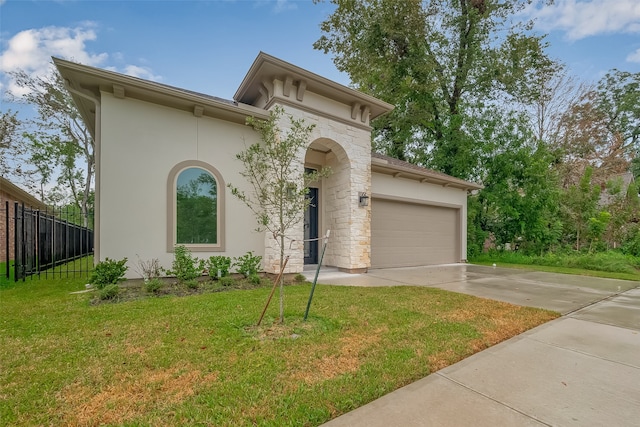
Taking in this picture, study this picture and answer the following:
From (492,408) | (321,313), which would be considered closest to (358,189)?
(321,313)

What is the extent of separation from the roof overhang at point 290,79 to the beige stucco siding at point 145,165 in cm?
148

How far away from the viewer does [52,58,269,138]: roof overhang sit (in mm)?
5445

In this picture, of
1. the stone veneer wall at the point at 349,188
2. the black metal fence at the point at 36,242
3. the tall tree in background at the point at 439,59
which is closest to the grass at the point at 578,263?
the tall tree in background at the point at 439,59

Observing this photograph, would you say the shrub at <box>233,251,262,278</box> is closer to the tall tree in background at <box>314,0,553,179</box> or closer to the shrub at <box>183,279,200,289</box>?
the shrub at <box>183,279,200,289</box>

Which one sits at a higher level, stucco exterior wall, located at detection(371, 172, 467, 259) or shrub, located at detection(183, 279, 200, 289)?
stucco exterior wall, located at detection(371, 172, 467, 259)

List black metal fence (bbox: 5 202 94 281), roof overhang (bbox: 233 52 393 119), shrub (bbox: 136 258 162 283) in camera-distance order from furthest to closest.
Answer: black metal fence (bbox: 5 202 94 281), roof overhang (bbox: 233 52 393 119), shrub (bbox: 136 258 162 283)

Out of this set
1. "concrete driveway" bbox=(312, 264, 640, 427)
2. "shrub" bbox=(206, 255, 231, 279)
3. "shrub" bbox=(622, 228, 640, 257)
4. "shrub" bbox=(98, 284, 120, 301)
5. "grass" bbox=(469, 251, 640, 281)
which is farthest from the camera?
A: "shrub" bbox=(622, 228, 640, 257)

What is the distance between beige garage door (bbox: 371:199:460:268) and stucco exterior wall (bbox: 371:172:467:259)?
235 millimetres

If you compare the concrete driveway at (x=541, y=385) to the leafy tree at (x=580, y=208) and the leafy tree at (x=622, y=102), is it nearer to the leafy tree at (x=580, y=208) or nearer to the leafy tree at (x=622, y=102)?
the leafy tree at (x=580, y=208)

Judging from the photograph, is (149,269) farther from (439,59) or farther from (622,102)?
(622,102)

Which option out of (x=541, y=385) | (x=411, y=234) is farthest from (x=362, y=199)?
(x=541, y=385)

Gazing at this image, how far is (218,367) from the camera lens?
8.71 feet

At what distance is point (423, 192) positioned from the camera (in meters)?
11.0

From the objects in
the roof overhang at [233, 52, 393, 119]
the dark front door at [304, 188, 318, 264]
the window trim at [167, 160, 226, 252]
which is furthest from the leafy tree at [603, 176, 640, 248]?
the window trim at [167, 160, 226, 252]
